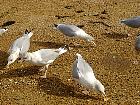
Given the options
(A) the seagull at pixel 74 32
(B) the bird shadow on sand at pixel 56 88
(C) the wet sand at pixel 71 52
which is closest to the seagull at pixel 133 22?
(C) the wet sand at pixel 71 52

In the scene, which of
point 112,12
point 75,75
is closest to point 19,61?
point 75,75

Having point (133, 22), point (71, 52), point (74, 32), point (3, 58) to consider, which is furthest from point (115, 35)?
point (3, 58)

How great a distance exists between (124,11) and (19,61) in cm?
372

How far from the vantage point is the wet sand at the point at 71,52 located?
691 cm

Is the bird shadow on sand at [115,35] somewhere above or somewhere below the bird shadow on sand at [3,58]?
below

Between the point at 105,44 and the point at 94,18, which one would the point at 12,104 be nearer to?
the point at 105,44

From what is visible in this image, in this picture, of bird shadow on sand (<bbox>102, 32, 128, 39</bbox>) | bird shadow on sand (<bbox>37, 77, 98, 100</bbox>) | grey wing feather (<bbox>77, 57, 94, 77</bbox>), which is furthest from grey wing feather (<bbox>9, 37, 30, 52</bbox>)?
bird shadow on sand (<bbox>102, 32, 128, 39</bbox>)

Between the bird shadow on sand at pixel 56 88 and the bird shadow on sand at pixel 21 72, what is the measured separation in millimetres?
319

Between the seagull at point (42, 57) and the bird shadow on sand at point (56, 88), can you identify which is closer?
the bird shadow on sand at point (56, 88)

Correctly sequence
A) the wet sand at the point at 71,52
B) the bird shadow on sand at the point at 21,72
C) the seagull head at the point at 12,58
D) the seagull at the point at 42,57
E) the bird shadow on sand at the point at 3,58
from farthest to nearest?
the bird shadow on sand at the point at 3,58
the seagull head at the point at 12,58
the bird shadow on sand at the point at 21,72
the seagull at the point at 42,57
the wet sand at the point at 71,52

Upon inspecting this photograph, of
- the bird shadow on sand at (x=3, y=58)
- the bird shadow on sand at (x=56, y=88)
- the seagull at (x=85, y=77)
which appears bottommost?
the bird shadow on sand at (x=56, y=88)

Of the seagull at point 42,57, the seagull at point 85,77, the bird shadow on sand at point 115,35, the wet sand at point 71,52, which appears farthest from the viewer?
the bird shadow on sand at point 115,35

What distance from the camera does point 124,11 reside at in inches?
418

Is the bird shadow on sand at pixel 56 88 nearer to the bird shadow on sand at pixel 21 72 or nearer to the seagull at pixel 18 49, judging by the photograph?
the bird shadow on sand at pixel 21 72
